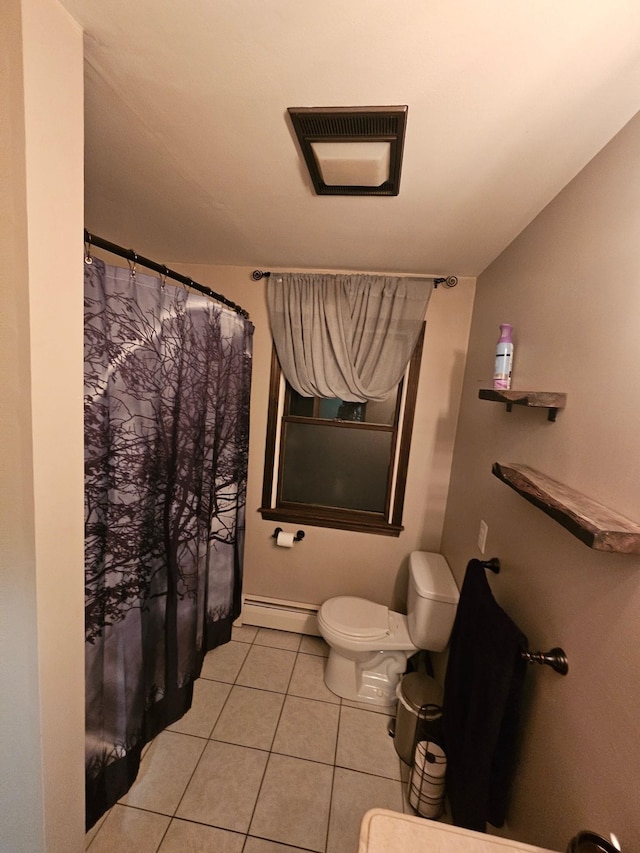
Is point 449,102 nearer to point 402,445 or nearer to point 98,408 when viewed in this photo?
point 98,408

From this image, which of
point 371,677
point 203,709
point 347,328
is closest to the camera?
point 203,709

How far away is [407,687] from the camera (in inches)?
60.7

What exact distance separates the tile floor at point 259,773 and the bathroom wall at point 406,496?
0.51 meters

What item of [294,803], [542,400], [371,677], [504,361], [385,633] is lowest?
[294,803]

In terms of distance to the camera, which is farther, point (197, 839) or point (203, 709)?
point (203, 709)

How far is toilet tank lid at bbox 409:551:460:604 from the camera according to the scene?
161 cm

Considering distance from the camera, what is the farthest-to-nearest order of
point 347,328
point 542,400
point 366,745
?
point 347,328
point 366,745
point 542,400

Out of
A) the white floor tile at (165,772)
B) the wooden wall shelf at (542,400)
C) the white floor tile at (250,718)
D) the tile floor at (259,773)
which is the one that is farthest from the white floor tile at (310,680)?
the wooden wall shelf at (542,400)

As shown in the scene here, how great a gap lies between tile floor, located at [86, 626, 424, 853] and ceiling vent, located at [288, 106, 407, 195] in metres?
2.31

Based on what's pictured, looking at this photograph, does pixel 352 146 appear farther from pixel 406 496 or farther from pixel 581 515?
pixel 406 496

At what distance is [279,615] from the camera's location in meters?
2.22

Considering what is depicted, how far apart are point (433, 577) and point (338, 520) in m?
0.63

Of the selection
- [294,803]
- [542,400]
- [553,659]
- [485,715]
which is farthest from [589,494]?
[294,803]

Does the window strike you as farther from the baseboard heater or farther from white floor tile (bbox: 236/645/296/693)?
white floor tile (bbox: 236/645/296/693)
